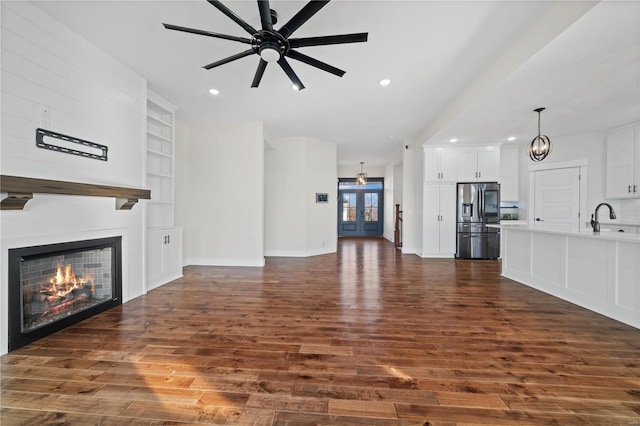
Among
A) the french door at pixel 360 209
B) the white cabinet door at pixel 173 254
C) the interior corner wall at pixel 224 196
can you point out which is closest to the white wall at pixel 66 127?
the white cabinet door at pixel 173 254

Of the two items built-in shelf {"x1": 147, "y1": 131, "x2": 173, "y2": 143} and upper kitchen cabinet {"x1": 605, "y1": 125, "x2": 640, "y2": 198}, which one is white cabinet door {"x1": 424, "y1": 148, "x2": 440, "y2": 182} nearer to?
upper kitchen cabinet {"x1": 605, "y1": 125, "x2": 640, "y2": 198}

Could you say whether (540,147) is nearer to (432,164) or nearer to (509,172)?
(432,164)

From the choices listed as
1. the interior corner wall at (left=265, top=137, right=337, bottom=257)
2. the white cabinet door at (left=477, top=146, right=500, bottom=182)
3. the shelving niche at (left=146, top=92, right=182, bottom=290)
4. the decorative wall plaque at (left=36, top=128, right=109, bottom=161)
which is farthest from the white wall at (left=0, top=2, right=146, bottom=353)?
the white cabinet door at (left=477, top=146, right=500, bottom=182)

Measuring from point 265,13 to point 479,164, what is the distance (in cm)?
609

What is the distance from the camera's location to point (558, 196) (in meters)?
5.88

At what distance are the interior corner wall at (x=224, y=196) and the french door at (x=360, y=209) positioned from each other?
21.1 ft

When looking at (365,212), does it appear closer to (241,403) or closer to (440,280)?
(440,280)

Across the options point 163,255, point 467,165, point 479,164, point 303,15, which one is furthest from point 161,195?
point 479,164

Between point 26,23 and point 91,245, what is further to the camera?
point 91,245

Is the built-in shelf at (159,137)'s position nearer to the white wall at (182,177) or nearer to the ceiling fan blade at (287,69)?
the white wall at (182,177)

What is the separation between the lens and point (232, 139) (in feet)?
17.8

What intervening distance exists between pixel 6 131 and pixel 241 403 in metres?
2.97

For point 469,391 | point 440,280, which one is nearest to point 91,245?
point 469,391

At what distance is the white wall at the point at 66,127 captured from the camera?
2.18 metres
